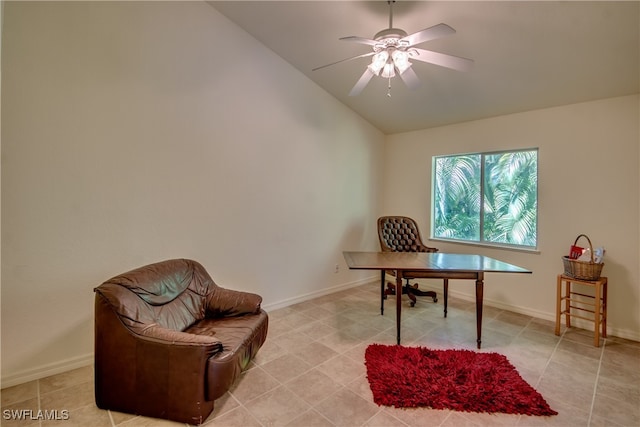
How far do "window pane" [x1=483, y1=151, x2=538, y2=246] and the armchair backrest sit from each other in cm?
367

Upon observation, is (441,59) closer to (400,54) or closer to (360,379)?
(400,54)

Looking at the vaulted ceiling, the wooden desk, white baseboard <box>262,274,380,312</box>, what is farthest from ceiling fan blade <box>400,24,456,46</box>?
white baseboard <box>262,274,380,312</box>

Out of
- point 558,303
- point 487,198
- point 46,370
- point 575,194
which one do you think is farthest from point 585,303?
point 46,370

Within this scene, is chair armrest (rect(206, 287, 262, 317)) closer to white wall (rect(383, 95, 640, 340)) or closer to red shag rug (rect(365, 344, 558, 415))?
red shag rug (rect(365, 344, 558, 415))

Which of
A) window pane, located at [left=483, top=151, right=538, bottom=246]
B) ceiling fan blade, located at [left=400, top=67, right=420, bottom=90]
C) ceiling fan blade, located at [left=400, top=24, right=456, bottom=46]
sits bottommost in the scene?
window pane, located at [left=483, top=151, right=538, bottom=246]

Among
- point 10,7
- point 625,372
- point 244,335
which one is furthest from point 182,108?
point 625,372

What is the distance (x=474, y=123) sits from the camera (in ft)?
13.4

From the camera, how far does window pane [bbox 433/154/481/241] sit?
166 inches

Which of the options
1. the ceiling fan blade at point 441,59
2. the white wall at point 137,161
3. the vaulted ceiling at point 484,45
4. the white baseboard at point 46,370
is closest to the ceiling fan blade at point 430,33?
the ceiling fan blade at point 441,59

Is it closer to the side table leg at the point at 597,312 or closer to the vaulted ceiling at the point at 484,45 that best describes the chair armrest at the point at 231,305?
the vaulted ceiling at the point at 484,45

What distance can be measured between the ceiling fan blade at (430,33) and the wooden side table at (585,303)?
2764mm

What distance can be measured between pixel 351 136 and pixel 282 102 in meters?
1.38

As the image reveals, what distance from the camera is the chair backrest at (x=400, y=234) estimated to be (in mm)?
4359

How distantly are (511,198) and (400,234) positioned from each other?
1523 mm
